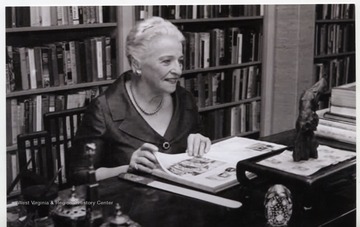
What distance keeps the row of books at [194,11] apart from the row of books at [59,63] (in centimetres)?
26

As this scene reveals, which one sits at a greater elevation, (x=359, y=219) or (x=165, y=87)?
(x=165, y=87)

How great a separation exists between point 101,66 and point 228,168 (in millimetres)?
726

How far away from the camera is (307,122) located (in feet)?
4.15

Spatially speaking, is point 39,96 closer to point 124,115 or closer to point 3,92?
point 124,115

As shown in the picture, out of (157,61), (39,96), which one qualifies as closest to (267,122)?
(157,61)

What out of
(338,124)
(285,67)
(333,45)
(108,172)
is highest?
(333,45)

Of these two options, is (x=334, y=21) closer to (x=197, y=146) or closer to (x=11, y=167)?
(x=197, y=146)

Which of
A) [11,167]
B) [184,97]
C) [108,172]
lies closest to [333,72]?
[184,97]

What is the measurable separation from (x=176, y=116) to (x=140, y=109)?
0.13 m

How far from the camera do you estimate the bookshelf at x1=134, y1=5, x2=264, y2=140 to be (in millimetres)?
2109

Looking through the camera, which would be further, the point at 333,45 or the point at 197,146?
the point at 333,45

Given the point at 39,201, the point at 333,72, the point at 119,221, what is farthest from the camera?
the point at 333,72

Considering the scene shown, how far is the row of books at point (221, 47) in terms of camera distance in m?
2.11

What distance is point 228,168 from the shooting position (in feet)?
4.45
